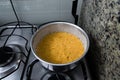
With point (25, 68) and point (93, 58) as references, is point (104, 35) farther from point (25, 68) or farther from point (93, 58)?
point (25, 68)

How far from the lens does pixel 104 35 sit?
51 cm

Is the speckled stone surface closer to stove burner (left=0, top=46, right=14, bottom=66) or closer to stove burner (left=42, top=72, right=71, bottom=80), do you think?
stove burner (left=42, top=72, right=71, bottom=80)

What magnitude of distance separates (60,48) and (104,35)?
183 millimetres

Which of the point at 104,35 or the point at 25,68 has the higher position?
the point at 104,35

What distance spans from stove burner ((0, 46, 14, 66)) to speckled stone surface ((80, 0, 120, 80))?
0.33 meters

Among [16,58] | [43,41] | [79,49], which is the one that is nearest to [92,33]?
[79,49]

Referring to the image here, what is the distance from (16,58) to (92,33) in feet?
1.04

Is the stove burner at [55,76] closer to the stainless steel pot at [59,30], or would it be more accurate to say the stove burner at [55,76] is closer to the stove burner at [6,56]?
the stainless steel pot at [59,30]

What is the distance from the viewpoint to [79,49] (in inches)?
24.4

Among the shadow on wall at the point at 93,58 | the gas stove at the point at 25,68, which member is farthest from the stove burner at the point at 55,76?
the shadow on wall at the point at 93,58

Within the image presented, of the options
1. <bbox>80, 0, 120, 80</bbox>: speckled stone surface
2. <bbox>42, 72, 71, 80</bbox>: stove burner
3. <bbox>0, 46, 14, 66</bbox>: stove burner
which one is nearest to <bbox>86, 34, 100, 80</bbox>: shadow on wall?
<bbox>80, 0, 120, 80</bbox>: speckled stone surface

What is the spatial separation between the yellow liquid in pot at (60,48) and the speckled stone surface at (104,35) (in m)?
0.07

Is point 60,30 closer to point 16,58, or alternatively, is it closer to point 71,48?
point 71,48

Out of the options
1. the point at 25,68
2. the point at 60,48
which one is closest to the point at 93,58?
the point at 60,48
